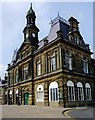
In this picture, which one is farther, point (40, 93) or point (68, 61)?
point (40, 93)

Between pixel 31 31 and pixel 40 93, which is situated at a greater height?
pixel 31 31

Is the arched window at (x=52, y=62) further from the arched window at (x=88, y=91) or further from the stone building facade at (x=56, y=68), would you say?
the arched window at (x=88, y=91)

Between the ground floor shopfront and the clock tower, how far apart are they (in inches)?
334

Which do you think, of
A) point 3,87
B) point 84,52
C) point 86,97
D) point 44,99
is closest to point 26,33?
point 84,52

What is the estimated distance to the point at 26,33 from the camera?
119 feet

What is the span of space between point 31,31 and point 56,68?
1261 cm

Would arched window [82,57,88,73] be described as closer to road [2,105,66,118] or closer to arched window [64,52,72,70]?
arched window [64,52,72,70]

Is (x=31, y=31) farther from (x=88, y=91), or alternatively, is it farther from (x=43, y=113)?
(x=43, y=113)

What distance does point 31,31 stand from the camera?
3538cm

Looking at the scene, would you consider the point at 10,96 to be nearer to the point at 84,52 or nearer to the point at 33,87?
the point at 33,87

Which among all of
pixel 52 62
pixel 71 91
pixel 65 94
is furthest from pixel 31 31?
pixel 65 94

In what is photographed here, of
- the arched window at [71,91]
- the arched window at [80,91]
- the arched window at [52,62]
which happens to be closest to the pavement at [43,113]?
the arched window at [71,91]

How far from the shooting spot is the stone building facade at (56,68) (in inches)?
1000

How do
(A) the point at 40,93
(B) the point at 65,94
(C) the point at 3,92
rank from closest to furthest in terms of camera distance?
(B) the point at 65,94 → (A) the point at 40,93 → (C) the point at 3,92
